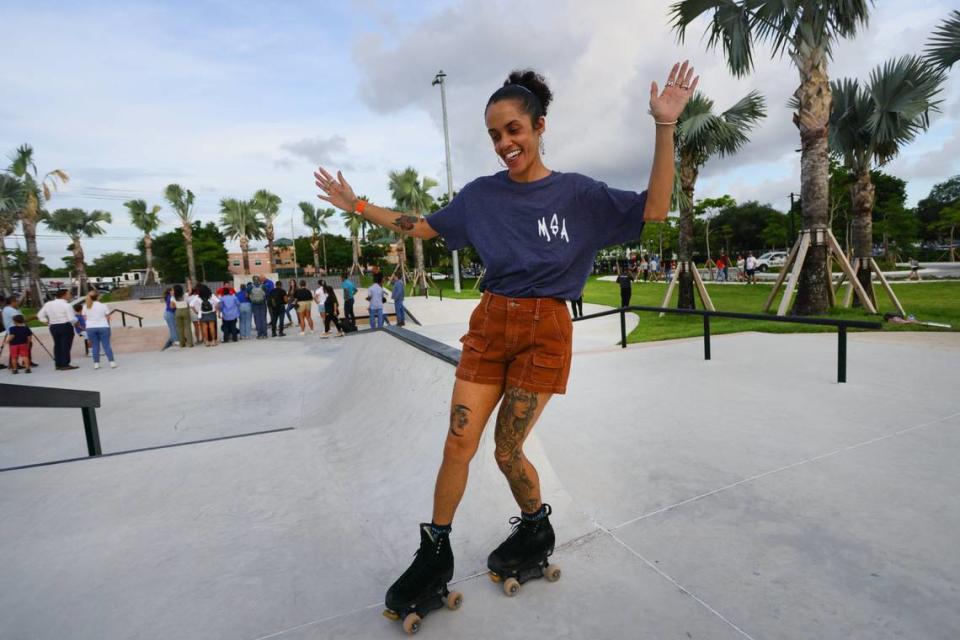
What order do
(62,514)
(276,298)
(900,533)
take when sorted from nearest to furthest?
(900,533)
(62,514)
(276,298)

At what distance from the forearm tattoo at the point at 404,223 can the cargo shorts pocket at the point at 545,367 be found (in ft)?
2.97

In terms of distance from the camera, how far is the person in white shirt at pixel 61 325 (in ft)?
33.4

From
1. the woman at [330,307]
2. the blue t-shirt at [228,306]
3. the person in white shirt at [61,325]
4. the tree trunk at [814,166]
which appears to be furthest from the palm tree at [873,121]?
the person in white shirt at [61,325]

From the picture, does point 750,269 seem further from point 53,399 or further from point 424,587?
point 53,399

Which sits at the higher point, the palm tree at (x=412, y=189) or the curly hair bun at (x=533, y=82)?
the palm tree at (x=412, y=189)

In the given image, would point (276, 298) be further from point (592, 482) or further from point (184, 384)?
point (592, 482)

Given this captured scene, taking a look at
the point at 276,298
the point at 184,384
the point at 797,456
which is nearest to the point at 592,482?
the point at 797,456

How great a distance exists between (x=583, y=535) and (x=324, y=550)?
4.00ft

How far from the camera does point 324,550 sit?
238 cm

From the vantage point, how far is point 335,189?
240cm

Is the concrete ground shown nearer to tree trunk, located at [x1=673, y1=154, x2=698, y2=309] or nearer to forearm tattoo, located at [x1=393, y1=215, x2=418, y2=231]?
forearm tattoo, located at [x1=393, y1=215, x2=418, y2=231]

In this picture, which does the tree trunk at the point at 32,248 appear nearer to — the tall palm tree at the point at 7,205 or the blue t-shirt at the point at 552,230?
the tall palm tree at the point at 7,205

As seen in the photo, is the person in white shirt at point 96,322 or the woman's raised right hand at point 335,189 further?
the person in white shirt at point 96,322

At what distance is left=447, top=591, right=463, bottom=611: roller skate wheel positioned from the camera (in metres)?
1.86
